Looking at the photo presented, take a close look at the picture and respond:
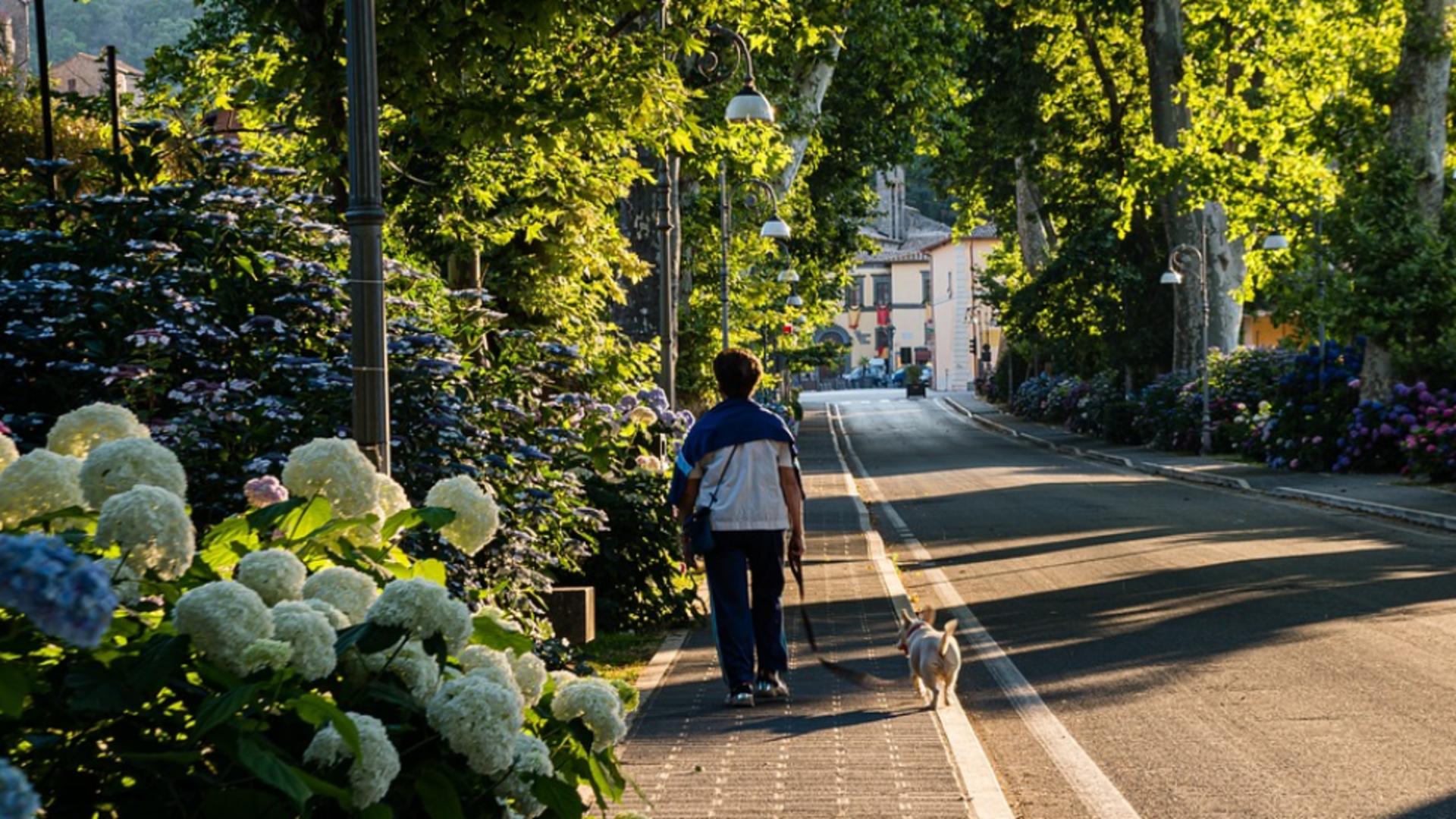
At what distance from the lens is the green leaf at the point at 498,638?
13.8ft

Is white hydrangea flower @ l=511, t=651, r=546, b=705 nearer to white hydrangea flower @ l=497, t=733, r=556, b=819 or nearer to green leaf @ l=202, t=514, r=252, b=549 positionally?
white hydrangea flower @ l=497, t=733, r=556, b=819

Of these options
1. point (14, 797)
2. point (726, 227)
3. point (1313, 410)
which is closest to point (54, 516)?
point (14, 797)

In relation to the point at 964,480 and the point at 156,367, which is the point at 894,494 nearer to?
the point at 964,480

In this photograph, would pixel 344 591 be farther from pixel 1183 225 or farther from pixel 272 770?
pixel 1183 225

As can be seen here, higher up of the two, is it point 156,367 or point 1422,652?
point 156,367

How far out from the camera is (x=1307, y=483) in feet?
104

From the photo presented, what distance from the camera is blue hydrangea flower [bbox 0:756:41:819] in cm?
231

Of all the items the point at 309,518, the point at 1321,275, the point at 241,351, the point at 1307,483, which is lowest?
the point at 1307,483

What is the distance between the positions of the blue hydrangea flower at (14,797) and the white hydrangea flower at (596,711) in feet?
6.11

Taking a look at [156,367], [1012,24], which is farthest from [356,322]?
[1012,24]

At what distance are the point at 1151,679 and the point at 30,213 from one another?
23.5ft

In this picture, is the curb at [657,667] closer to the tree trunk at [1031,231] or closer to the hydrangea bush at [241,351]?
the hydrangea bush at [241,351]

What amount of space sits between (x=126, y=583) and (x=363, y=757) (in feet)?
1.84

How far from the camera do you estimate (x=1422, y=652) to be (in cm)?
1164
